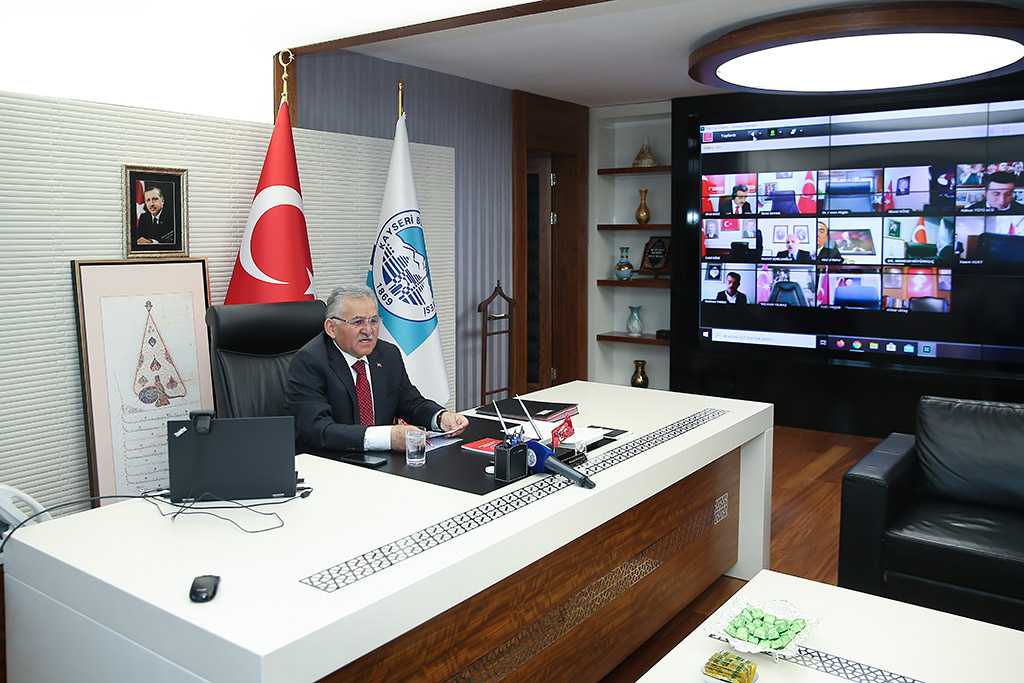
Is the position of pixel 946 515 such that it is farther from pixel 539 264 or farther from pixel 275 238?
pixel 539 264

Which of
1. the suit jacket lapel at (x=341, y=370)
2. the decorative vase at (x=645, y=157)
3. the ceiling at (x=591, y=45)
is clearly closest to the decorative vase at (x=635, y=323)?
Result: the decorative vase at (x=645, y=157)

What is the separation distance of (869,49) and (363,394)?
302 cm

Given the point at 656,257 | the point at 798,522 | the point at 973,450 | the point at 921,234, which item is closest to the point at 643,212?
the point at 656,257

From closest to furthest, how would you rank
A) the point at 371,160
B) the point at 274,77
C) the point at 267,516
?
the point at 267,516 < the point at 274,77 < the point at 371,160

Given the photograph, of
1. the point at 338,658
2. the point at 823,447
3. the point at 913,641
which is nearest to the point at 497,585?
the point at 338,658

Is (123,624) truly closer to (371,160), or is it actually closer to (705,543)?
(705,543)

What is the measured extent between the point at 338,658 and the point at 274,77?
3.50 m

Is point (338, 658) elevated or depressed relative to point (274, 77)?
depressed

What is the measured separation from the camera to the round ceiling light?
3686 mm

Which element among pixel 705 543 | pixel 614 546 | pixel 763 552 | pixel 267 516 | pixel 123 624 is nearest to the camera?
pixel 123 624

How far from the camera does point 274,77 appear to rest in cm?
427

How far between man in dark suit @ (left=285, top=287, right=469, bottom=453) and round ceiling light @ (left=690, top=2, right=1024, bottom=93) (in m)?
2.48

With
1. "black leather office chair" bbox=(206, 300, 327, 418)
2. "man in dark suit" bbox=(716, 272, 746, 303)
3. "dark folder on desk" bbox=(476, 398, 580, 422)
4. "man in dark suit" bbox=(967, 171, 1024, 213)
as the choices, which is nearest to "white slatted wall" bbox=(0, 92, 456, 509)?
"black leather office chair" bbox=(206, 300, 327, 418)

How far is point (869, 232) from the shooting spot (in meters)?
5.52
